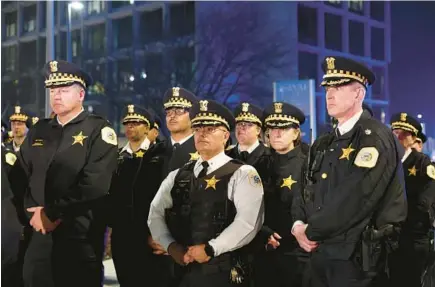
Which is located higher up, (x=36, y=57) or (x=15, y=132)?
(x=36, y=57)

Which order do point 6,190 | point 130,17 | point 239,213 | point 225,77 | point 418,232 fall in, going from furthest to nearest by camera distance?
point 130,17
point 225,77
point 418,232
point 239,213
point 6,190

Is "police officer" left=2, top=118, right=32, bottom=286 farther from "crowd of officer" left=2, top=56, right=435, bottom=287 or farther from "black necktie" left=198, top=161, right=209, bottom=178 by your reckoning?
"black necktie" left=198, top=161, right=209, bottom=178

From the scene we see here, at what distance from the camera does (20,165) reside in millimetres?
4484

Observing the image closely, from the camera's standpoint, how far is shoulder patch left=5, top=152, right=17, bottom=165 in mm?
4871

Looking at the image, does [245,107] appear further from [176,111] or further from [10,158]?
[10,158]

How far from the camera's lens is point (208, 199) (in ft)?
12.5

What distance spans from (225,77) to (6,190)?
983 inches

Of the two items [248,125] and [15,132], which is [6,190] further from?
[15,132]

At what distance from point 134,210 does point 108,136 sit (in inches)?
39.1

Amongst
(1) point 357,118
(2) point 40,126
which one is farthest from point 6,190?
(1) point 357,118

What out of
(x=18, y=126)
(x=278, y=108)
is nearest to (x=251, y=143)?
(x=278, y=108)

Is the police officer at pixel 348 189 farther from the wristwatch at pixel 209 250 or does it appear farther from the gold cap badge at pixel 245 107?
the gold cap badge at pixel 245 107

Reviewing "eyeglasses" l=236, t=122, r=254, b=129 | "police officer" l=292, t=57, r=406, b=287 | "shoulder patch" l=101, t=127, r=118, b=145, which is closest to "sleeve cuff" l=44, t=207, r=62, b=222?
"shoulder patch" l=101, t=127, r=118, b=145

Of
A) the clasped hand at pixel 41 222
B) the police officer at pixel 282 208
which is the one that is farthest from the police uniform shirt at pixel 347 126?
the clasped hand at pixel 41 222
